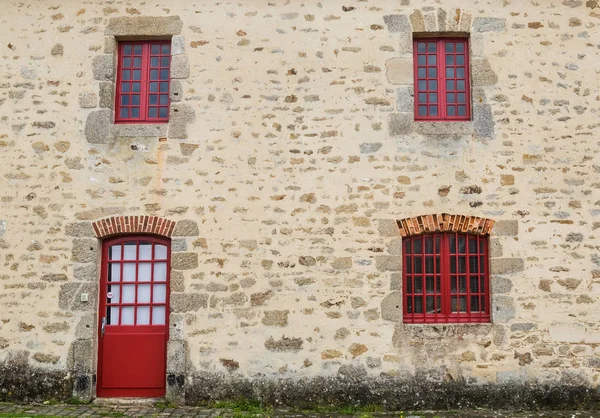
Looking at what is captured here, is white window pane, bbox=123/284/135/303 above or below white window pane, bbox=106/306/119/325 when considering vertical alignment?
above

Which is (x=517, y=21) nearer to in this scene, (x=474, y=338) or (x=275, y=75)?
(x=275, y=75)

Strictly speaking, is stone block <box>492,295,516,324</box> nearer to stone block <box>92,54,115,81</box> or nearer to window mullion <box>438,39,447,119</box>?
window mullion <box>438,39,447,119</box>

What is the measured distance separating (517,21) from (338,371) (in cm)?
488

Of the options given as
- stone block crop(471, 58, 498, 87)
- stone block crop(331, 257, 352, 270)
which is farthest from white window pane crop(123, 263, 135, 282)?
stone block crop(471, 58, 498, 87)

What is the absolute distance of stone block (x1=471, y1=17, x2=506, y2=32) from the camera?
727 centimetres

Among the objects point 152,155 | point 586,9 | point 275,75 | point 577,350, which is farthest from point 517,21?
point 152,155

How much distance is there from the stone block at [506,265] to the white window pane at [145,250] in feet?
13.7

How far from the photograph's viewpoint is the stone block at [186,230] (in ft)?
23.0

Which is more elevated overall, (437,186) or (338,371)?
(437,186)

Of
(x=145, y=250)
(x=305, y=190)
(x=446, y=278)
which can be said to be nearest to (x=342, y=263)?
(x=305, y=190)

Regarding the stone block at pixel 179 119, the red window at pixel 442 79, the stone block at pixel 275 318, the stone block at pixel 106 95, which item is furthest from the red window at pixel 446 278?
the stone block at pixel 106 95

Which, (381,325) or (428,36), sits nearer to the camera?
(381,325)

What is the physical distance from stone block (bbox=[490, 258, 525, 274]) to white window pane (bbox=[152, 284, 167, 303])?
157 inches

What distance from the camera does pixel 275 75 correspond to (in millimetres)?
7234
